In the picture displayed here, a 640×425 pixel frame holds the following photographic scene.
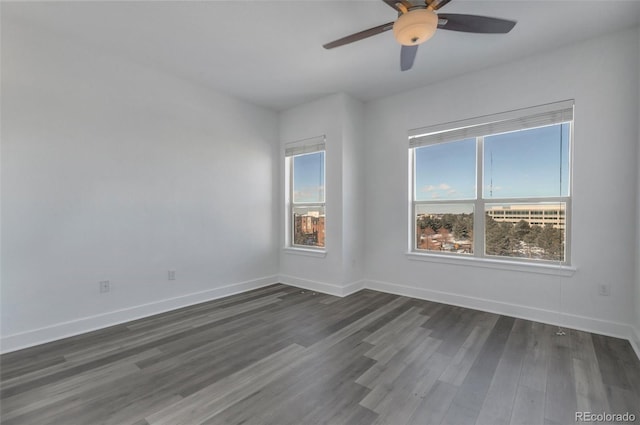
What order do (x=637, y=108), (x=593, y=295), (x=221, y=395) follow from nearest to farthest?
(x=221, y=395)
(x=637, y=108)
(x=593, y=295)

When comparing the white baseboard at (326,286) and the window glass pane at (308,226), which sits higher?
the window glass pane at (308,226)

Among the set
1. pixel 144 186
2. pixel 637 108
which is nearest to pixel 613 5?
pixel 637 108

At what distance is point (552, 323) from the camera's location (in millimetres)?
3012

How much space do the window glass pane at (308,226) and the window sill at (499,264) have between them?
1.41 metres

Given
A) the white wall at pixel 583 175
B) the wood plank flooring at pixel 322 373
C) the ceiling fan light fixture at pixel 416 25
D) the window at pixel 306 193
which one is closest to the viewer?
the wood plank flooring at pixel 322 373

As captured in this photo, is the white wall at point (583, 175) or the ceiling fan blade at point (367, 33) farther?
the white wall at point (583, 175)

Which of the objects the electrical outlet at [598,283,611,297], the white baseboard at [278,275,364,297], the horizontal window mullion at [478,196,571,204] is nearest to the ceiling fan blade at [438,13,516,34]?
the horizontal window mullion at [478,196,571,204]

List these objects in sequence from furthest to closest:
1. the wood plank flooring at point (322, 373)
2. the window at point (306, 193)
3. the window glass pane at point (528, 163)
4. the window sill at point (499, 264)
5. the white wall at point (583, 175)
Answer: the window at point (306, 193)
the window glass pane at point (528, 163)
the window sill at point (499, 264)
the white wall at point (583, 175)
the wood plank flooring at point (322, 373)

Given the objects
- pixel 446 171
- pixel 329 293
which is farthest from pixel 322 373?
pixel 446 171

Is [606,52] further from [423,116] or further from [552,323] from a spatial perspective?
[552,323]

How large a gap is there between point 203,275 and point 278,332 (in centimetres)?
157

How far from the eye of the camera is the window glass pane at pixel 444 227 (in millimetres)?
3699

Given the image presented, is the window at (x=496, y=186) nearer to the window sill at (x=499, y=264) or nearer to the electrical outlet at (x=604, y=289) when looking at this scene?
the window sill at (x=499, y=264)

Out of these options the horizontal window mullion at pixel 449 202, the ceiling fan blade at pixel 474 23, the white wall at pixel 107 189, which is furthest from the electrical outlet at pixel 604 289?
the white wall at pixel 107 189
